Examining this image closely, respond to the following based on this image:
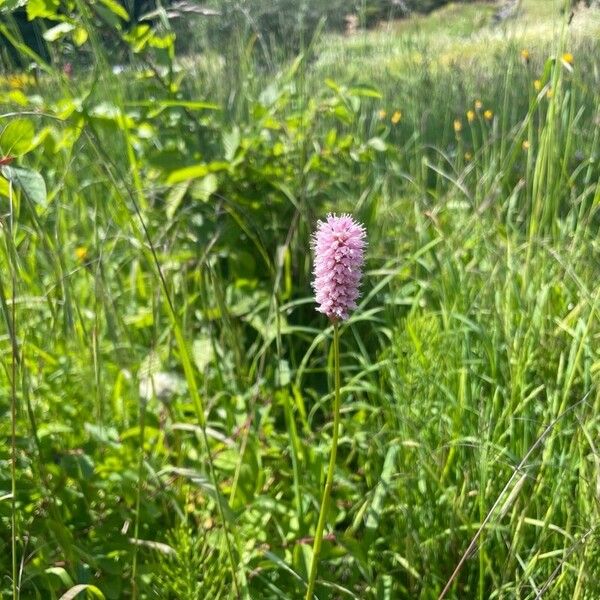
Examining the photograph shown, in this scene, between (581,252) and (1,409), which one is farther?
(581,252)

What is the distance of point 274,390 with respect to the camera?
168 centimetres

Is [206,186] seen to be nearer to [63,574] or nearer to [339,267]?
[63,574]

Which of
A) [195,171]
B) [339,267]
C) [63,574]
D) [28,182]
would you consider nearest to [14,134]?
[28,182]


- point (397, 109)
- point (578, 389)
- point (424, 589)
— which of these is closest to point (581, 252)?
point (578, 389)

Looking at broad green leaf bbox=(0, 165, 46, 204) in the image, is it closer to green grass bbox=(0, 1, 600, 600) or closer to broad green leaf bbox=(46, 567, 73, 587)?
green grass bbox=(0, 1, 600, 600)

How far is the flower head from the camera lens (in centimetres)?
69

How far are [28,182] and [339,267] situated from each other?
389mm

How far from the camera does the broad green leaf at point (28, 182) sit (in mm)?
806

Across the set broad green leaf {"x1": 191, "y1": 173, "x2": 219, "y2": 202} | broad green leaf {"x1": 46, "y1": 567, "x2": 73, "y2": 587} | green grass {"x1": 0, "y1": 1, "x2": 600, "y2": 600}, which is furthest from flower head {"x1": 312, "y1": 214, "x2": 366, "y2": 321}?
broad green leaf {"x1": 191, "y1": 173, "x2": 219, "y2": 202}

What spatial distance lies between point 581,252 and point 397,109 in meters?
1.96

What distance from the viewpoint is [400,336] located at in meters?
1.58

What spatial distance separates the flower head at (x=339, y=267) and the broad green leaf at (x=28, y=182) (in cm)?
34

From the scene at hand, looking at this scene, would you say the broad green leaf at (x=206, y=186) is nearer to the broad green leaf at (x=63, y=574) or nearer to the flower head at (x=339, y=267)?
the broad green leaf at (x=63, y=574)

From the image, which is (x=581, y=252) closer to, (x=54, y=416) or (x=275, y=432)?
(x=275, y=432)
